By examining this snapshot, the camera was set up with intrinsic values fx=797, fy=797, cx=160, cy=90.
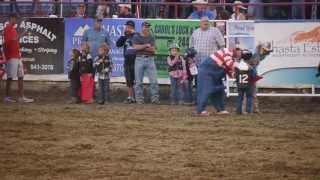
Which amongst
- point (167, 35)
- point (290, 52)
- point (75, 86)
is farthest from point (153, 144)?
point (167, 35)

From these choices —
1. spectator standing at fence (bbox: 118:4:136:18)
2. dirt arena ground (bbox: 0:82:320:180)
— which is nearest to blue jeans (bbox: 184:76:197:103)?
dirt arena ground (bbox: 0:82:320:180)

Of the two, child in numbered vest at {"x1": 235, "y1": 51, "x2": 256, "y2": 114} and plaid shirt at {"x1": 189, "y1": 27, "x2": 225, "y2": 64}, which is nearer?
child in numbered vest at {"x1": 235, "y1": 51, "x2": 256, "y2": 114}

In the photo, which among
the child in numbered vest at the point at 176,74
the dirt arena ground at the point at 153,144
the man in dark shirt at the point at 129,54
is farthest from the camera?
the man in dark shirt at the point at 129,54

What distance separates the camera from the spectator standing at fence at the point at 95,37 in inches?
769

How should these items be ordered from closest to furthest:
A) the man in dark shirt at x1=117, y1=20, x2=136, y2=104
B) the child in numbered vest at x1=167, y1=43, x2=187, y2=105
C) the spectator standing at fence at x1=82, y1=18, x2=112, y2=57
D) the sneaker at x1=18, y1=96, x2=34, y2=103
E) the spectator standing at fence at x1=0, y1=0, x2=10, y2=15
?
1. the child in numbered vest at x1=167, y1=43, x2=187, y2=105
2. the sneaker at x1=18, y1=96, x2=34, y2=103
3. the man in dark shirt at x1=117, y1=20, x2=136, y2=104
4. the spectator standing at fence at x1=82, y1=18, x2=112, y2=57
5. the spectator standing at fence at x1=0, y1=0, x2=10, y2=15

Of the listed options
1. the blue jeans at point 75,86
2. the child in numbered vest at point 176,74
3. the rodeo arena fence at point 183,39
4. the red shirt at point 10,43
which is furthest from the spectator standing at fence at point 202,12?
the red shirt at point 10,43

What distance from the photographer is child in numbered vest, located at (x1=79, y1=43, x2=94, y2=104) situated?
19.0 metres

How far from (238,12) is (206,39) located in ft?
6.65

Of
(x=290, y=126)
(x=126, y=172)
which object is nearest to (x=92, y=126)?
(x=290, y=126)

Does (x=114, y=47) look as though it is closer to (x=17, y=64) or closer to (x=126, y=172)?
(x=17, y=64)

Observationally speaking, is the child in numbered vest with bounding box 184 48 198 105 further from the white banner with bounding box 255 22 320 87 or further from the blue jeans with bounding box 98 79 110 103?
the blue jeans with bounding box 98 79 110 103

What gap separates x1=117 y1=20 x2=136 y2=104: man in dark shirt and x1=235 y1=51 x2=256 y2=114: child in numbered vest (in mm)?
3518

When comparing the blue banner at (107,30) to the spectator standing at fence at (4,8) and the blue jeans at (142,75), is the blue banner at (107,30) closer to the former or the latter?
the blue jeans at (142,75)

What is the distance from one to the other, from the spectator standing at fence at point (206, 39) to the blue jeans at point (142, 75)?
4.66 feet
